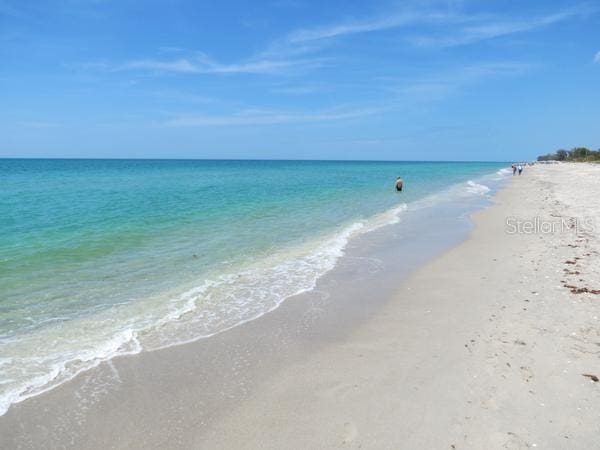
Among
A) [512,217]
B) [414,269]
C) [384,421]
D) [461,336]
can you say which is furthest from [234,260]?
[512,217]

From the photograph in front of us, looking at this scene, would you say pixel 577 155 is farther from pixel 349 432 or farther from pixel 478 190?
pixel 349 432

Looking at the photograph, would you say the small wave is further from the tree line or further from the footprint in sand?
the tree line

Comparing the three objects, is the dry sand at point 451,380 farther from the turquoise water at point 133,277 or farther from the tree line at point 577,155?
the tree line at point 577,155

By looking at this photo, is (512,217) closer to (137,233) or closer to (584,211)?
(584,211)

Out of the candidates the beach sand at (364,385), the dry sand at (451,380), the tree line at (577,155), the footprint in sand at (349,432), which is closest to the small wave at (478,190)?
the dry sand at (451,380)

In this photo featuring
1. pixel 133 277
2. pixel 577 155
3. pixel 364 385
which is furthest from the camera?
pixel 577 155

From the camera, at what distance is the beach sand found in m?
4.25

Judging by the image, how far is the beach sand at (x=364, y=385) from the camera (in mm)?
4250

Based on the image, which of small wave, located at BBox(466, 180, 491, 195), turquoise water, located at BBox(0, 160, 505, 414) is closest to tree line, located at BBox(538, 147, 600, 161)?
small wave, located at BBox(466, 180, 491, 195)

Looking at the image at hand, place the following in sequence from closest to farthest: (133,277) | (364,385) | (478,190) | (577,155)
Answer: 1. (364,385)
2. (133,277)
3. (478,190)
4. (577,155)

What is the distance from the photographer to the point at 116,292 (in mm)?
9172

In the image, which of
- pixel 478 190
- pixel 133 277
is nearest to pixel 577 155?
pixel 478 190

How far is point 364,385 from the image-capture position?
5223 mm

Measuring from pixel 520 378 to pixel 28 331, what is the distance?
26.0 ft
